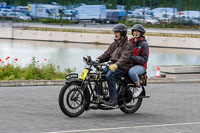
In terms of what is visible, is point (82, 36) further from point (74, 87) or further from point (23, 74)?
point (74, 87)

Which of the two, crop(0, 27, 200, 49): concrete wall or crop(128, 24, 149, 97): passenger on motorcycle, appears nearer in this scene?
crop(128, 24, 149, 97): passenger on motorcycle

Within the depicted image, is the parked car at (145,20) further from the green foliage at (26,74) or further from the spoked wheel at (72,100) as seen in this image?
the spoked wheel at (72,100)

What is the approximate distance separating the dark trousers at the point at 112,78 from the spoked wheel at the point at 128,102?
0.40 m

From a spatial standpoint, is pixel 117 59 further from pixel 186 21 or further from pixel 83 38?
pixel 186 21

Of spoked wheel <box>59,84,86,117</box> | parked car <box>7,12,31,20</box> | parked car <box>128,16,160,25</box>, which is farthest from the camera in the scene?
parked car <box>7,12,31,20</box>

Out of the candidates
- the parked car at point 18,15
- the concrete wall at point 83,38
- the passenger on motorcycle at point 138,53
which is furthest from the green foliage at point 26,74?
the parked car at point 18,15

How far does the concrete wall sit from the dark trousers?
124 feet

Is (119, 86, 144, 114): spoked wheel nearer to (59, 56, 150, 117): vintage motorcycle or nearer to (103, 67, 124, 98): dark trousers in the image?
(59, 56, 150, 117): vintage motorcycle

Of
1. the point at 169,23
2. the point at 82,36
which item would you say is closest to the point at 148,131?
the point at 82,36

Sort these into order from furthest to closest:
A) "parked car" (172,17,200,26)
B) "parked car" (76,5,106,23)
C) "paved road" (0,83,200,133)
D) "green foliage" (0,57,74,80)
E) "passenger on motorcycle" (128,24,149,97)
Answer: "parked car" (76,5,106,23) < "parked car" (172,17,200,26) < "green foliage" (0,57,74,80) < "passenger on motorcycle" (128,24,149,97) < "paved road" (0,83,200,133)

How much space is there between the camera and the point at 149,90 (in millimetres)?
14867

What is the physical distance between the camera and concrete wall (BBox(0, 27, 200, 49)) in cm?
4731

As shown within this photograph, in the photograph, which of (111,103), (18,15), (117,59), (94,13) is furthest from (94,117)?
(18,15)

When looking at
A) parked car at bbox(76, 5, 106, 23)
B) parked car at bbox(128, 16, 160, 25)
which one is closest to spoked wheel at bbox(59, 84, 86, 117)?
parked car at bbox(128, 16, 160, 25)
